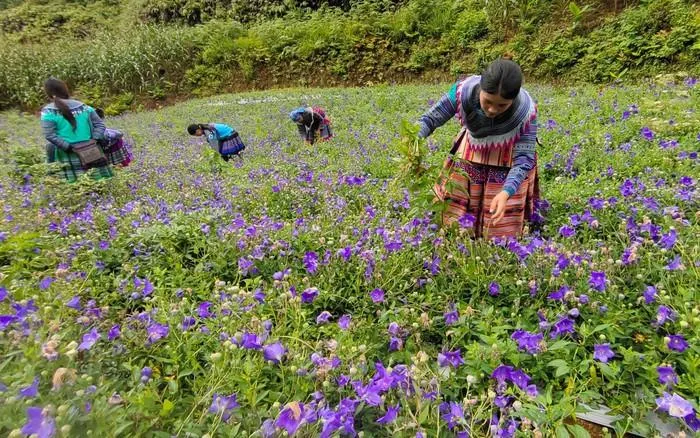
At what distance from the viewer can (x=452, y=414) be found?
1.48 metres

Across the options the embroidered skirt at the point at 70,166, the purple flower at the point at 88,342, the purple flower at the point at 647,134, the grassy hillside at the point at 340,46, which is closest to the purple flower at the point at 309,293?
the purple flower at the point at 88,342

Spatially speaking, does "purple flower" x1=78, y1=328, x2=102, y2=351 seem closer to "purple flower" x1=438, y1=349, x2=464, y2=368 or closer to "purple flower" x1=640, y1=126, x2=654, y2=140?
"purple flower" x1=438, y1=349, x2=464, y2=368

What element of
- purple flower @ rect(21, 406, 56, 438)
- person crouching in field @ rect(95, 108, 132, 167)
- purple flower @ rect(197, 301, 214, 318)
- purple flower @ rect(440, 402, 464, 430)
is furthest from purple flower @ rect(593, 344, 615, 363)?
person crouching in field @ rect(95, 108, 132, 167)

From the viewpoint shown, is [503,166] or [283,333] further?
[503,166]

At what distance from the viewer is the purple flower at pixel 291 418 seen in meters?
1.22

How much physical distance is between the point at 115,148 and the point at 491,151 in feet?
16.3

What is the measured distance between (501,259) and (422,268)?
46 centimetres

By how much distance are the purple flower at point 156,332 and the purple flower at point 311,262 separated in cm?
85

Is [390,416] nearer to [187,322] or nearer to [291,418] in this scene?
[291,418]

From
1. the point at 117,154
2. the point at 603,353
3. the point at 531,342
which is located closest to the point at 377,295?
the point at 531,342

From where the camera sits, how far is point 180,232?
305 centimetres

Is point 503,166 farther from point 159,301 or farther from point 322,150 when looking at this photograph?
point 322,150

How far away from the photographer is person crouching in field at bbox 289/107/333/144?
20.7ft

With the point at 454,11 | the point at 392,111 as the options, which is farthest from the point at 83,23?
the point at 392,111
